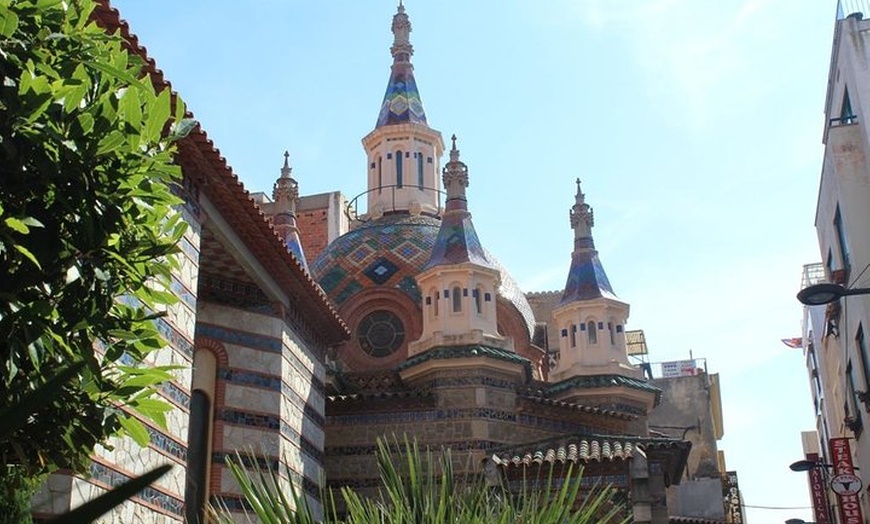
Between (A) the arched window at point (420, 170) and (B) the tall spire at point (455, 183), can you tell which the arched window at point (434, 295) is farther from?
(A) the arched window at point (420, 170)

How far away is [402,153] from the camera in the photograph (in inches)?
1204

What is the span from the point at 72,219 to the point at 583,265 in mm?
20031

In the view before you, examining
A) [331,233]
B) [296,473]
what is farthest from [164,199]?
[331,233]

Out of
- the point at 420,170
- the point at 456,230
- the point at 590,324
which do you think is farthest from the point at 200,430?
the point at 420,170

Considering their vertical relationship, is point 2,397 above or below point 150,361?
below

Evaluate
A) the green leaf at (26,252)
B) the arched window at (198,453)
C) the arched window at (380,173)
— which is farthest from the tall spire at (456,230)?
the green leaf at (26,252)

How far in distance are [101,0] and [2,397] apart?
183 inches

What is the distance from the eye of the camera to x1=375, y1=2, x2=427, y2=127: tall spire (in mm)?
31109

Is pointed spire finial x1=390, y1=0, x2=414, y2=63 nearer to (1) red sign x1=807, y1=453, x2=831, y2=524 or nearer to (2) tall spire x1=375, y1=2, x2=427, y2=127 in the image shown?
(2) tall spire x1=375, y1=2, x2=427, y2=127

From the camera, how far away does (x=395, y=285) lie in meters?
25.3

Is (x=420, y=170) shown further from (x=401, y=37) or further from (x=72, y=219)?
(x=72, y=219)

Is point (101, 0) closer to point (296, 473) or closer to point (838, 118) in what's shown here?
point (296, 473)

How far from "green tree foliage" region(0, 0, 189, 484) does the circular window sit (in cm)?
1839

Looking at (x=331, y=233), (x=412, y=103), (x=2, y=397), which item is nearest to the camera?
(x=2, y=397)
